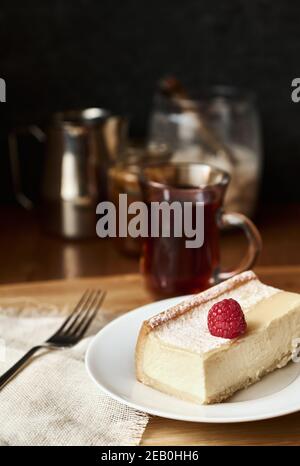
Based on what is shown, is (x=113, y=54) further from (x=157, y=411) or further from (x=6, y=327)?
(x=157, y=411)

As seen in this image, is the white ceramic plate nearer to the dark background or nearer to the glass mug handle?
the glass mug handle

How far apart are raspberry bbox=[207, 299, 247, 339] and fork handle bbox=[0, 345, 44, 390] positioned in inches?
10.3

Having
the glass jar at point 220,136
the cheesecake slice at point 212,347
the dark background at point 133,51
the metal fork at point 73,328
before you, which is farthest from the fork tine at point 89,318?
the dark background at point 133,51

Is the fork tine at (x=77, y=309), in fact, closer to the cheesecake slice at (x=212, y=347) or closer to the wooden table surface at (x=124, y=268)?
the wooden table surface at (x=124, y=268)

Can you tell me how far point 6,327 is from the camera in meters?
1.18

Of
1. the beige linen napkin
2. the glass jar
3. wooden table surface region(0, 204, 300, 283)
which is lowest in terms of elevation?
wooden table surface region(0, 204, 300, 283)

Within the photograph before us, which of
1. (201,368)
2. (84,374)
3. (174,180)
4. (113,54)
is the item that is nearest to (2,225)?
(113,54)

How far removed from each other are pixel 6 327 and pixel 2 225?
628 millimetres

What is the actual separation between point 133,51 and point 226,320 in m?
1.04

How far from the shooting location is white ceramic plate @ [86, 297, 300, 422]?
0.88 metres

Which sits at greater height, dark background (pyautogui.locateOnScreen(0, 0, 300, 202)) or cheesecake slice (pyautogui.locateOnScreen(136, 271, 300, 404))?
dark background (pyautogui.locateOnScreen(0, 0, 300, 202))

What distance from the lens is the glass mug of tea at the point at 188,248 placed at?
1.22m

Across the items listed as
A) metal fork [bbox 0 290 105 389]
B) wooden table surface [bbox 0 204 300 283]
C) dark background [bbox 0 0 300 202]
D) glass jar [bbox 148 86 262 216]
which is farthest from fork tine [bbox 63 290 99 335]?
dark background [bbox 0 0 300 202]

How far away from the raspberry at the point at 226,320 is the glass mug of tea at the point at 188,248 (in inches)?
10.5
